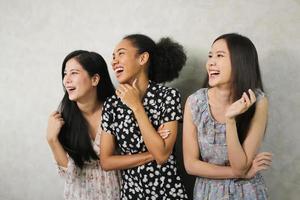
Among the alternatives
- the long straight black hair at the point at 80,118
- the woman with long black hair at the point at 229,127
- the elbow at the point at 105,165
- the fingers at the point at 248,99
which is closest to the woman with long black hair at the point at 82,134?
the long straight black hair at the point at 80,118

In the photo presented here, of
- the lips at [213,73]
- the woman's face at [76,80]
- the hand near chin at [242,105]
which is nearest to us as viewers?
the hand near chin at [242,105]

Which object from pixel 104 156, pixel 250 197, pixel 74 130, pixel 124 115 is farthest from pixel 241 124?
pixel 74 130

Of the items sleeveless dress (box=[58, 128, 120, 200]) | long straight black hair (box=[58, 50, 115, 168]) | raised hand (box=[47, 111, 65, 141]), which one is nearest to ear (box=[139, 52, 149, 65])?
long straight black hair (box=[58, 50, 115, 168])

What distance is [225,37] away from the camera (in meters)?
1.41

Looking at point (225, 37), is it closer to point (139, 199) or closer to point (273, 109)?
point (273, 109)

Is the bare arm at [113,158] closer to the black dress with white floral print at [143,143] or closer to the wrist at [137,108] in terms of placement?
the black dress with white floral print at [143,143]

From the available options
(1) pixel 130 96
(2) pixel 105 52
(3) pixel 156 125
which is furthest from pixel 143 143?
(2) pixel 105 52

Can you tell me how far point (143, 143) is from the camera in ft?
5.01

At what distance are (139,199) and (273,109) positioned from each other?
0.72 metres

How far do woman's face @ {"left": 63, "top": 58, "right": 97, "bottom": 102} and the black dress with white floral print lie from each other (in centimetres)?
16

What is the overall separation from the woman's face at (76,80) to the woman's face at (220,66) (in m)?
0.57

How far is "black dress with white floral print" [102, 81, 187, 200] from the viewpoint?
149 centimetres

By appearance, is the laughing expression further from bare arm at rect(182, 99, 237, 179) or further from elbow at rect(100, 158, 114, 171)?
bare arm at rect(182, 99, 237, 179)

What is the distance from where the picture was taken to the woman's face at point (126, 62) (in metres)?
1.52
